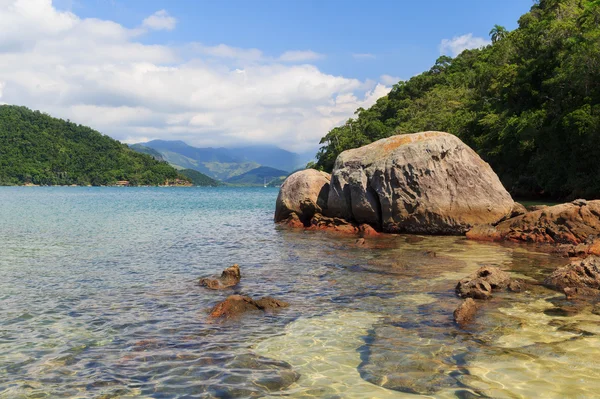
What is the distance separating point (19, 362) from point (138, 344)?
1.59 meters

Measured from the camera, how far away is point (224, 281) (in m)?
11.4

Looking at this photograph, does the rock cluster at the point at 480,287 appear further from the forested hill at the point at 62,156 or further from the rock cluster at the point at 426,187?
the forested hill at the point at 62,156

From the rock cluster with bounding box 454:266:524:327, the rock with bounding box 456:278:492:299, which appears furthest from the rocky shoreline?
the rock with bounding box 456:278:492:299

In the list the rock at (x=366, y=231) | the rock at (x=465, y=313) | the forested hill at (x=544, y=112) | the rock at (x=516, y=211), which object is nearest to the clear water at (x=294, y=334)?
the rock at (x=465, y=313)

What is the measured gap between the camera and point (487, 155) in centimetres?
4088

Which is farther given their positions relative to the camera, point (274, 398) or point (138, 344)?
point (138, 344)

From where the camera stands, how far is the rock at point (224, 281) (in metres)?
11.0

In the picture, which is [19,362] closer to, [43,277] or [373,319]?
[373,319]

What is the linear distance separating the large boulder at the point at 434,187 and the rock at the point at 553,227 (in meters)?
0.99

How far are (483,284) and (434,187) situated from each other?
33.8ft

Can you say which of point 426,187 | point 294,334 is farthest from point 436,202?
point 294,334

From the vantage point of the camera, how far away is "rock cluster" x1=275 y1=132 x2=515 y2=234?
64.5ft

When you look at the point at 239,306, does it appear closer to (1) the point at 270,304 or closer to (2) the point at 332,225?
(1) the point at 270,304

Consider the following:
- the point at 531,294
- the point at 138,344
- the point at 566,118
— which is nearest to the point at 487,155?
the point at 566,118
